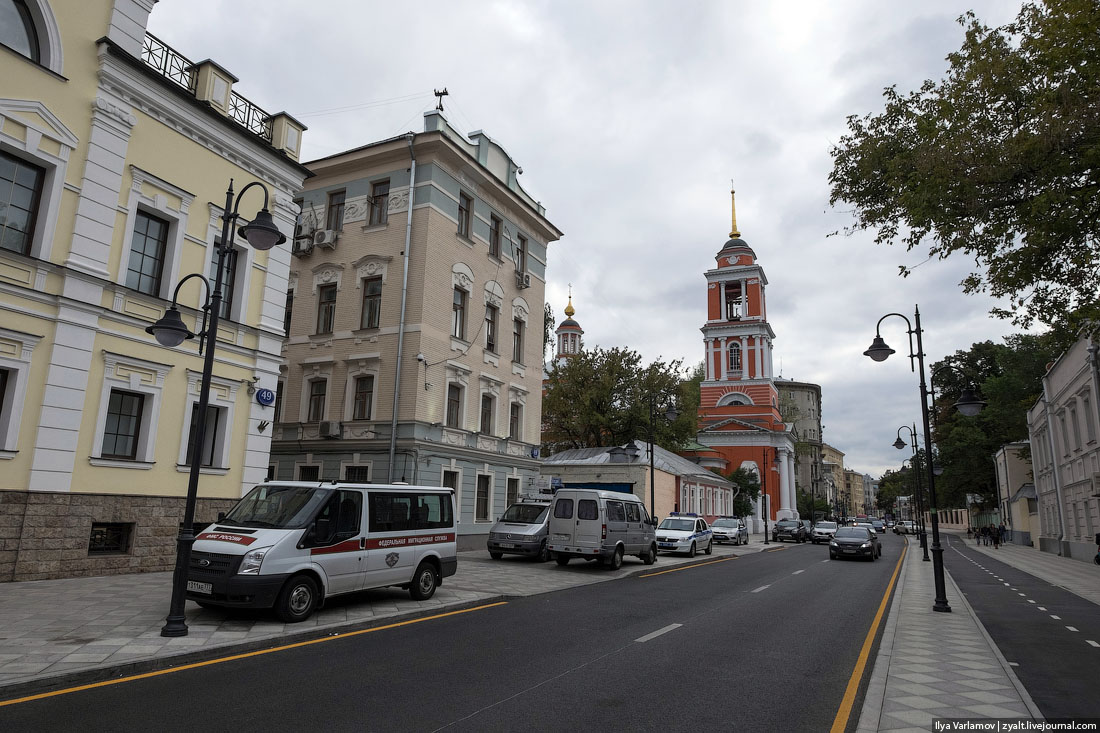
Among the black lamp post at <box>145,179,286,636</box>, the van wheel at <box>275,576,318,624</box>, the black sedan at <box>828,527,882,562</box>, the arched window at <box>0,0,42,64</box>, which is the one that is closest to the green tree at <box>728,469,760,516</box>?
the black sedan at <box>828,527,882,562</box>

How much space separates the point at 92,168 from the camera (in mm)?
13523

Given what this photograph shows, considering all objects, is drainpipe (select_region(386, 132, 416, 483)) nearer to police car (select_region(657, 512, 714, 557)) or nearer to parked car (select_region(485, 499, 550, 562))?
parked car (select_region(485, 499, 550, 562))

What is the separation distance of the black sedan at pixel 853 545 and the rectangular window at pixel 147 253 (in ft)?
88.5

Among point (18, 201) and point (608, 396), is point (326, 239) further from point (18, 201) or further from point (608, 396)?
point (608, 396)

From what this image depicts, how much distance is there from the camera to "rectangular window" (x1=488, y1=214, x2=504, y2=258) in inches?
1082

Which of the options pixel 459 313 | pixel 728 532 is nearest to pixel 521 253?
pixel 459 313

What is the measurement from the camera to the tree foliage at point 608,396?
153 feet

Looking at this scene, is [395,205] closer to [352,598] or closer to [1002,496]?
[352,598]

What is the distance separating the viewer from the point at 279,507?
1005 cm

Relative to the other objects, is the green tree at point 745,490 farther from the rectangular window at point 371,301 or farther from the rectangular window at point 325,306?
the rectangular window at point 325,306

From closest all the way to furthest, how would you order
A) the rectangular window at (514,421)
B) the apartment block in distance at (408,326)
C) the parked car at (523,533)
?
the parked car at (523,533) < the apartment block in distance at (408,326) < the rectangular window at (514,421)

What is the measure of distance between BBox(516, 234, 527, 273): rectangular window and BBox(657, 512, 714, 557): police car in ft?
42.3

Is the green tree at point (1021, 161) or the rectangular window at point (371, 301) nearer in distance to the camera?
the green tree at point (1021, 161)

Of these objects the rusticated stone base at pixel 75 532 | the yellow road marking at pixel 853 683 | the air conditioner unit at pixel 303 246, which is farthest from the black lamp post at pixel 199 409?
the air conditioner unit at pixel 303 246
